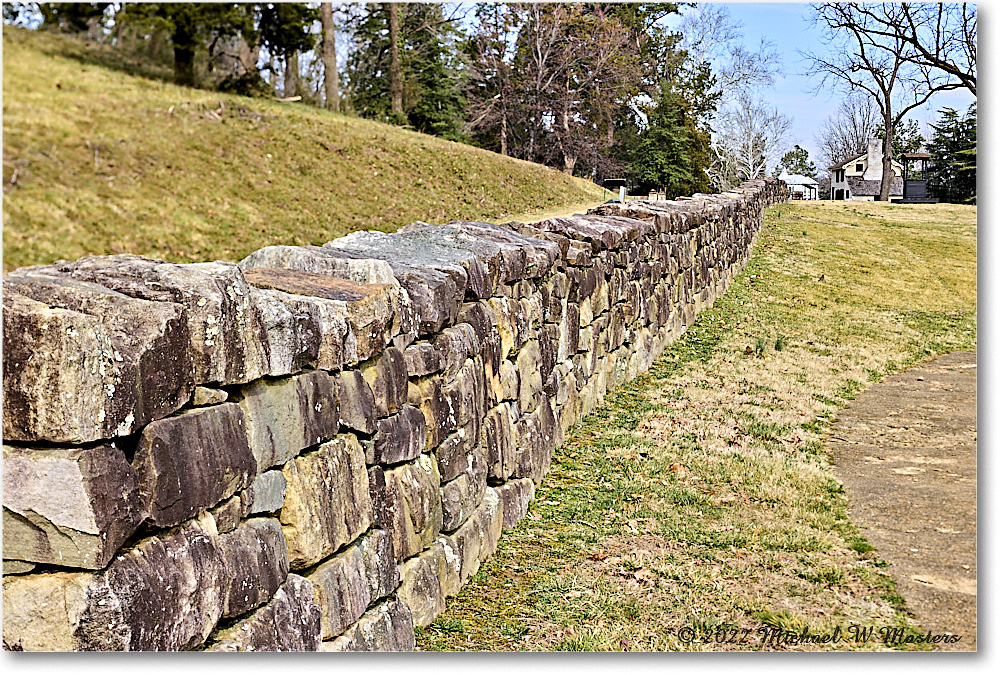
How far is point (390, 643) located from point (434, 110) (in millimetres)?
24408

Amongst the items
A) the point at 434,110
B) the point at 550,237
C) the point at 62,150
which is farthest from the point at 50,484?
the point at 434,110

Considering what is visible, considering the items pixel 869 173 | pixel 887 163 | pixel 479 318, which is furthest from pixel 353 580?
pixel 869 173

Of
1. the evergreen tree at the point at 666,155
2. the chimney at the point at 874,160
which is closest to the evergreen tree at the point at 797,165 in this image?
the evergreen tree at the point at 666,155

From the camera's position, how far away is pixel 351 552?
11.0 ft

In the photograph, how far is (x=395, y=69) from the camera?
26.0 m

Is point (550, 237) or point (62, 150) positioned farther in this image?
point (550, 237)

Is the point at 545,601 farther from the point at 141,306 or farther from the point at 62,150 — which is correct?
the point at 62,150

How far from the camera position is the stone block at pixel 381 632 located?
3.22m

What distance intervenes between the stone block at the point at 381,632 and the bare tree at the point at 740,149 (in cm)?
1583

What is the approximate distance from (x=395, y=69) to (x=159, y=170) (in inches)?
783

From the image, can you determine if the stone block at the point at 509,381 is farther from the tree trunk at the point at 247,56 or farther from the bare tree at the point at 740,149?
the bare tree at the point at 740,149

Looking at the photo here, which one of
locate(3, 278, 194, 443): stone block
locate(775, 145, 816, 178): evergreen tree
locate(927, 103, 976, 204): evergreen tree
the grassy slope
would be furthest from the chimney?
locate(775, 145, 816, 178): evergreen tree

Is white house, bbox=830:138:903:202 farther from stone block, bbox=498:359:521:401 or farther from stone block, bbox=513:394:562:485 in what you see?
stone block, bbox=498:359:521:401

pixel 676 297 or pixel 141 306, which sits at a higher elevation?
pixel 141 306
